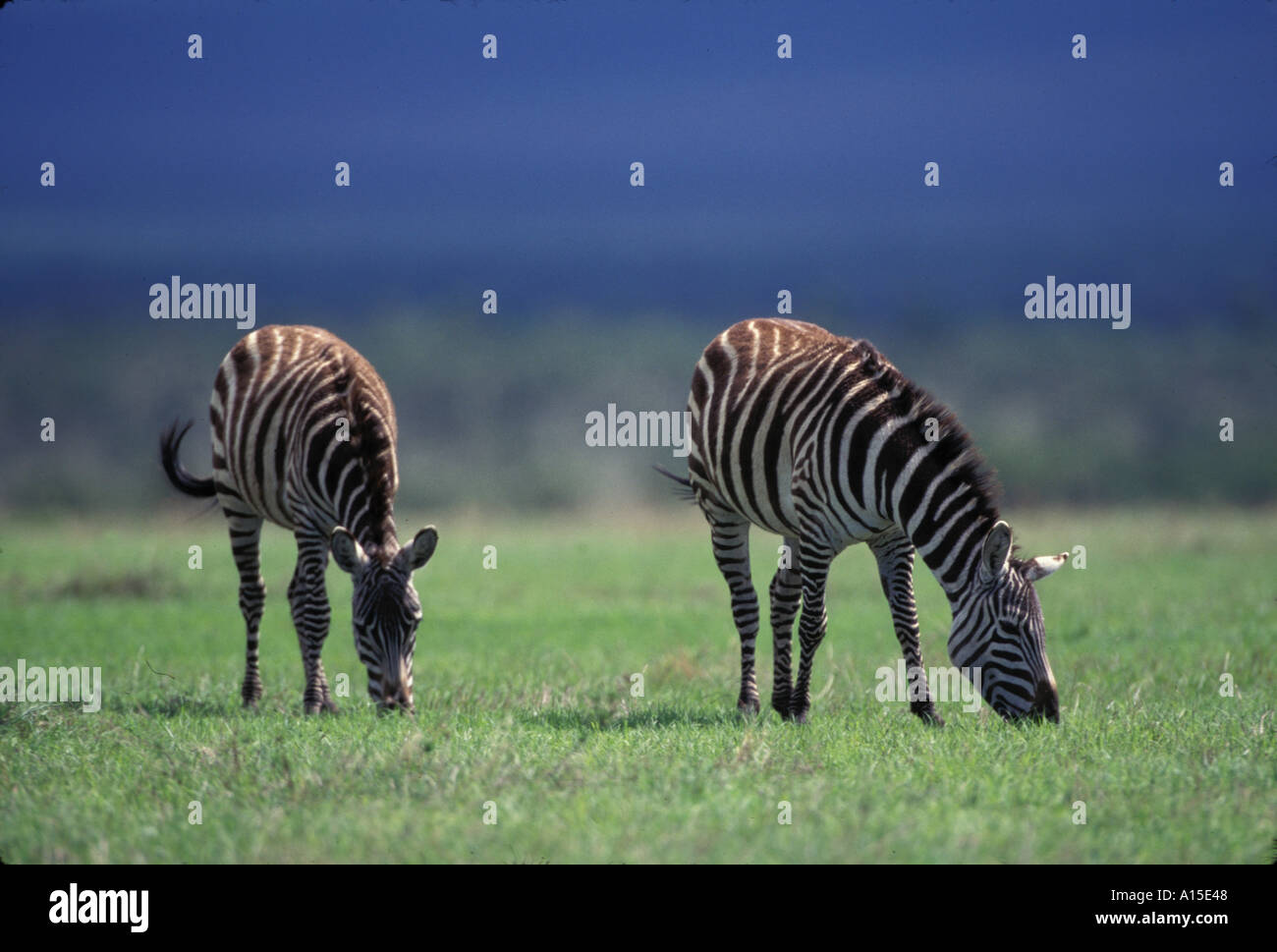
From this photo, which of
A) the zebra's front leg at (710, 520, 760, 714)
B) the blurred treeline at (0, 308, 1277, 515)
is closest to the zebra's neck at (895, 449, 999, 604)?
the zebra's front leg at (710, 520, 760, 714)

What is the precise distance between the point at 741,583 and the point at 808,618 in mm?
1253

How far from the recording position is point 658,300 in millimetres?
56469

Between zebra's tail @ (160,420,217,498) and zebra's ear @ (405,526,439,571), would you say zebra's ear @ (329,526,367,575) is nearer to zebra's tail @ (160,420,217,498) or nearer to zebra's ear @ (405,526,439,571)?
zebra's ear @ (405,526,439,571)

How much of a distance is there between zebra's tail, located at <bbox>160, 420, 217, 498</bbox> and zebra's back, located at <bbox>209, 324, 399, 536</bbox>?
0.50 meters

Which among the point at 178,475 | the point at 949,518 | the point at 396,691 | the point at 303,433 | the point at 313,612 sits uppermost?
the point at 303,433

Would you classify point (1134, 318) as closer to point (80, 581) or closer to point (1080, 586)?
point (1080, 586)

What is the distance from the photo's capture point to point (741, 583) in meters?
11.1

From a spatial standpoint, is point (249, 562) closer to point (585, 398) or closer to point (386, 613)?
point (386, 613)

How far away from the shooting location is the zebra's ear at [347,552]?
9297 millimetres

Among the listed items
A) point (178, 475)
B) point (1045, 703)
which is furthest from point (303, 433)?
point (1045, 703)

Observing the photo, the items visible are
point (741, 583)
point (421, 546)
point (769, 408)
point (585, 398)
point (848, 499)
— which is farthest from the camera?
→ point (585, 398)

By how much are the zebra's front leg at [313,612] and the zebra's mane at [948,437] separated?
15.5 feet

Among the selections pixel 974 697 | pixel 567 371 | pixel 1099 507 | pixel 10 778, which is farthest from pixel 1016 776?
pixel 567 371

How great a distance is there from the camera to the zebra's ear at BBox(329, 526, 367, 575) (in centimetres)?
Answer: 930
